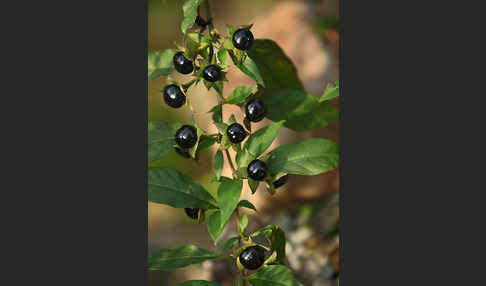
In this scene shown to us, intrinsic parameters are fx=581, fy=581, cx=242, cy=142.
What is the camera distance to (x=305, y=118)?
1379mm

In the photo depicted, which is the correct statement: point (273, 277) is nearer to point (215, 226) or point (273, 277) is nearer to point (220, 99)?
point (215, 226)

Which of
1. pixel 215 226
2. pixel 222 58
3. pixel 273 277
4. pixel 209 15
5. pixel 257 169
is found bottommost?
pixel 273 277

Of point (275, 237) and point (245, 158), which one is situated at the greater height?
point (245, 158)

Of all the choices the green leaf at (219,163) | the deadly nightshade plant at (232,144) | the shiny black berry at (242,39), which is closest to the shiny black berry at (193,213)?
the deadly nightshade plant at (232,144)

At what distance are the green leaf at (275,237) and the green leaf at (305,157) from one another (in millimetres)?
124

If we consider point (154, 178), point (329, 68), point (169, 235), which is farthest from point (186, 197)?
point (329, 68)

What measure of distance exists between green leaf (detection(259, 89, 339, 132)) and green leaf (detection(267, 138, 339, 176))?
0.11m

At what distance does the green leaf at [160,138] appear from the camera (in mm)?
1284

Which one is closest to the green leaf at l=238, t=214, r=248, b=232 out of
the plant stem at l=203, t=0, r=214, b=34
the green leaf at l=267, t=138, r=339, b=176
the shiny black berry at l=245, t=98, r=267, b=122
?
the green leaf at l=267, t=138, r=339, b=176

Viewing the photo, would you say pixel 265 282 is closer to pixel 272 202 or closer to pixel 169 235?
pixel 169 235

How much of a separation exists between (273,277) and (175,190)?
0.29 metres

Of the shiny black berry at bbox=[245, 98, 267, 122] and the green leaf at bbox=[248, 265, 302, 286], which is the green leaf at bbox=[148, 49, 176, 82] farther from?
the green leaf at bbox=[248, 265, 302, 286]

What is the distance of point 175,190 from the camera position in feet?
4.26

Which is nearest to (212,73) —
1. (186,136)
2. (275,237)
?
(186,136)
